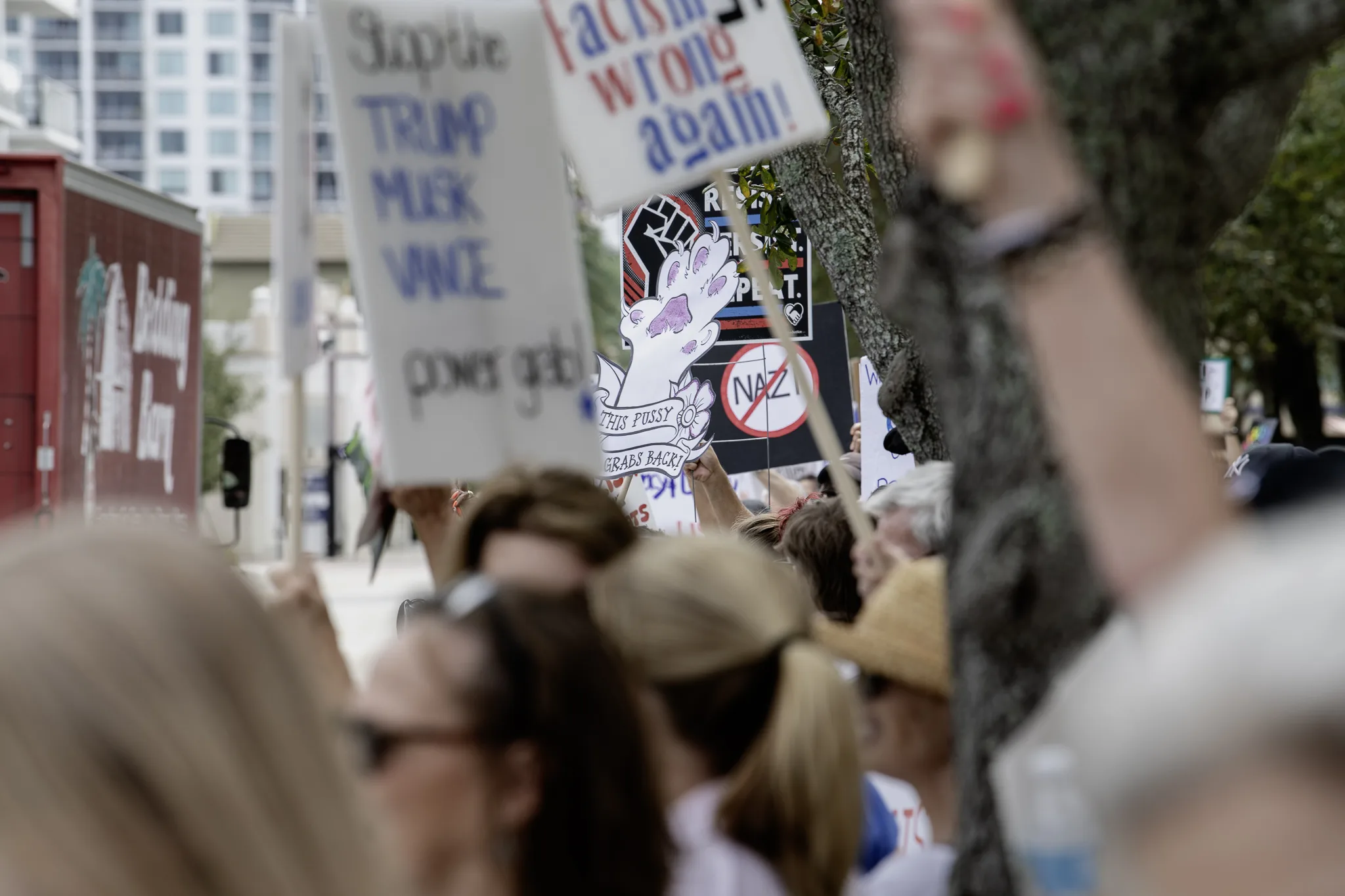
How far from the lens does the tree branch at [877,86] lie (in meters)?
4.41

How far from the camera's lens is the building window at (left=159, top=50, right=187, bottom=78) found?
387 feet

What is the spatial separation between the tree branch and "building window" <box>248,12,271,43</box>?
11749cm

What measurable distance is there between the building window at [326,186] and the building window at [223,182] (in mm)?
6369

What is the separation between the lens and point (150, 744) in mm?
1240

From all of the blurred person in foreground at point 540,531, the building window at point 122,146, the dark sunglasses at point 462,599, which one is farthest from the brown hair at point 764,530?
the building window at point 122,146

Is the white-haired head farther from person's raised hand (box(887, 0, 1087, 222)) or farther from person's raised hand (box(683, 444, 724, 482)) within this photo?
person's raised hand (box(683, 444, 724, 482))

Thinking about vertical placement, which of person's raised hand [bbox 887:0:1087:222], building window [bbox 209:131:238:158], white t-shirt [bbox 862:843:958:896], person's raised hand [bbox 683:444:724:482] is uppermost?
building window [bbox 209:131:238:158]

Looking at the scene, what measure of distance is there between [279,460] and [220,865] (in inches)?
2207

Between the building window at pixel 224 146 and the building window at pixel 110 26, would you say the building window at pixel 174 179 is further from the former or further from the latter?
the building window at pixel 110 26

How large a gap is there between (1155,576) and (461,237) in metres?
1.99

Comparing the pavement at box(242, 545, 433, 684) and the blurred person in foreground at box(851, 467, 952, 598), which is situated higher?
the blurred person in foreground at box(851, 467, 952, 598)

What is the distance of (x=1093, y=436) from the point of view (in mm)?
1384

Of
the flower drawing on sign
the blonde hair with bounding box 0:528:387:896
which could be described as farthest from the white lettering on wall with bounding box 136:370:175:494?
the blonde hair with bounding box 0:528:387:896

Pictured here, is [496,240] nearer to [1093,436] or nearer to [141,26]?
[1093,436]
